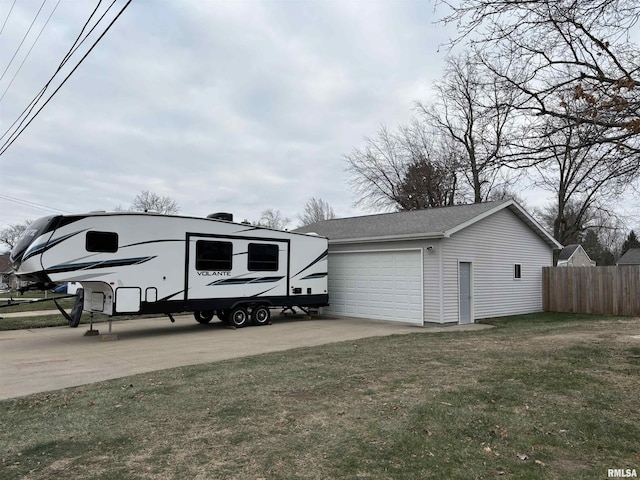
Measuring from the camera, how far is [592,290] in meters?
18.2

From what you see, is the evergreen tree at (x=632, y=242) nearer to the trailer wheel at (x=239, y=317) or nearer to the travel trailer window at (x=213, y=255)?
the trailer wheel at (x=239, y=317)

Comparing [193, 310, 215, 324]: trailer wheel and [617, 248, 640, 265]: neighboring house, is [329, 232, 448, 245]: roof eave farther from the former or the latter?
[617, 248, 640, 265]: neighboring house

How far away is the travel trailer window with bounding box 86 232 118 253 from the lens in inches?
445

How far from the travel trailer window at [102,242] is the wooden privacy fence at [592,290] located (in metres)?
16.3

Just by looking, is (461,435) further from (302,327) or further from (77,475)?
(302,327)

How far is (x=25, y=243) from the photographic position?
11.0 m

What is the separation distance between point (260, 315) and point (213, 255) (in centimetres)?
263

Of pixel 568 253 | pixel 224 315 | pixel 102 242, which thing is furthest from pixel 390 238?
pixel 568 253

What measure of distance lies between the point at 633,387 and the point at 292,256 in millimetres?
10880

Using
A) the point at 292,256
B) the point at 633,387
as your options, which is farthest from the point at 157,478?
the point at 292,256

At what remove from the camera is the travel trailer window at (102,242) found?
11297 mm

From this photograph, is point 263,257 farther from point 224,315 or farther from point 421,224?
point 421,224

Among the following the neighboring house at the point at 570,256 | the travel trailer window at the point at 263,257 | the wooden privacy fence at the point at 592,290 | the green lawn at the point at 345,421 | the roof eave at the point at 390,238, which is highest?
the neighboring house at the point at 570,256

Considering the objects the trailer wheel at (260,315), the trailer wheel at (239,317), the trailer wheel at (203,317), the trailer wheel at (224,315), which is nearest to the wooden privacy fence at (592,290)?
the trailer wheel at (260,315)
